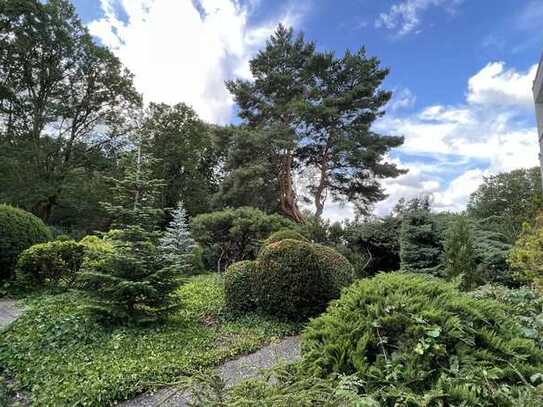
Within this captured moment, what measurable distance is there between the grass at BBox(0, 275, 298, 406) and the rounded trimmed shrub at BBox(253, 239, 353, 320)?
0.92ft

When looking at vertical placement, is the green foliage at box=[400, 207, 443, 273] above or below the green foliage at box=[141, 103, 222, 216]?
below

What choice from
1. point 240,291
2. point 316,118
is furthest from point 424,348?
point 316,118

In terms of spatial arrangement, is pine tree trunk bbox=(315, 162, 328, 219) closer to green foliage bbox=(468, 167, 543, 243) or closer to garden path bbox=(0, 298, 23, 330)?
green foliage bbox=(468, 167, 543, 243)

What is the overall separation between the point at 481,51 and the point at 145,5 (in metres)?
5.90

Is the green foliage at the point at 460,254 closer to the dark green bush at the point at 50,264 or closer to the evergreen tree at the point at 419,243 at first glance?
the evergreen tree at the point at 419,243

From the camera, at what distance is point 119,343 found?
12.3 feet

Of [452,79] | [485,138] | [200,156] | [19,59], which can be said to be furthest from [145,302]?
[200,156]

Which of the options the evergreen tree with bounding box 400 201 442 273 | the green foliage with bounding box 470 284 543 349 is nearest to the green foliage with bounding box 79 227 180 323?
the green foliage with bounding box 470 284 543 349

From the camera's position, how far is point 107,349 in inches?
143

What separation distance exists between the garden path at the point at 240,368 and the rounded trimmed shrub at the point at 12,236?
18.9ft

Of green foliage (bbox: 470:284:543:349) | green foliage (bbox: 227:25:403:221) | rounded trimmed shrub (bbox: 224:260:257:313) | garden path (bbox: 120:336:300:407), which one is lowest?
garden path (bbox: 120:336:300:407)

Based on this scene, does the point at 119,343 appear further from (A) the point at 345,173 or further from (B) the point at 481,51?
(A) the point at 345,173

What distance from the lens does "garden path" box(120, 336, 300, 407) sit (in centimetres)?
271

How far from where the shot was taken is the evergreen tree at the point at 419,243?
8477mm
